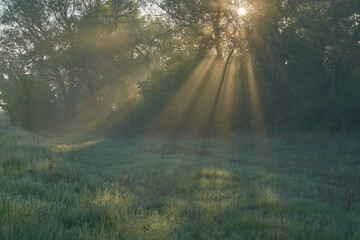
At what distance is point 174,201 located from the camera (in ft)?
23.1

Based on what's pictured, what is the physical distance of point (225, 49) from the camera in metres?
30.3

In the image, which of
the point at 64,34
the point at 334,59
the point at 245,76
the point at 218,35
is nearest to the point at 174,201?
the point at 334,59

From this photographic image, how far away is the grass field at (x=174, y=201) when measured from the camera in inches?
195

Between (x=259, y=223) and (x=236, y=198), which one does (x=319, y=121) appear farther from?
(x=259, y=223)

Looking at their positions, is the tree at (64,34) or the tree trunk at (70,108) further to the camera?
the tree trunk at (70,108)

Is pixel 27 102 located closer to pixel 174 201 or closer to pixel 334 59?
pixel 334 59

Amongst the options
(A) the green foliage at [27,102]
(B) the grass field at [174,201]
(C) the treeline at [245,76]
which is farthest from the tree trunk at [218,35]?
(B) the grass field at [174,201]

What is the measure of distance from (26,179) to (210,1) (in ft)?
76.7

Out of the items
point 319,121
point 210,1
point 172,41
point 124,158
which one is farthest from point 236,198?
point 172,41

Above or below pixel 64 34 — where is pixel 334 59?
below

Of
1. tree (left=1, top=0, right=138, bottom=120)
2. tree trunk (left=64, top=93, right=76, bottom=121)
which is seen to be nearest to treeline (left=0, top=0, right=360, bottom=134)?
tree (left=1, top=0, right=138, bottom=120)

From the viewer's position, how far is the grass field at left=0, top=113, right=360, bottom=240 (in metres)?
4.96

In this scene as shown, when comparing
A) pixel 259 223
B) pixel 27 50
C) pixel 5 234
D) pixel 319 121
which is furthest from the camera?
pixel 27 50

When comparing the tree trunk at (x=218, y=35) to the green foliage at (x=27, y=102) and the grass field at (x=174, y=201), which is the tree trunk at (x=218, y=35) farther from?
the grass field at (x=174, y=201)
